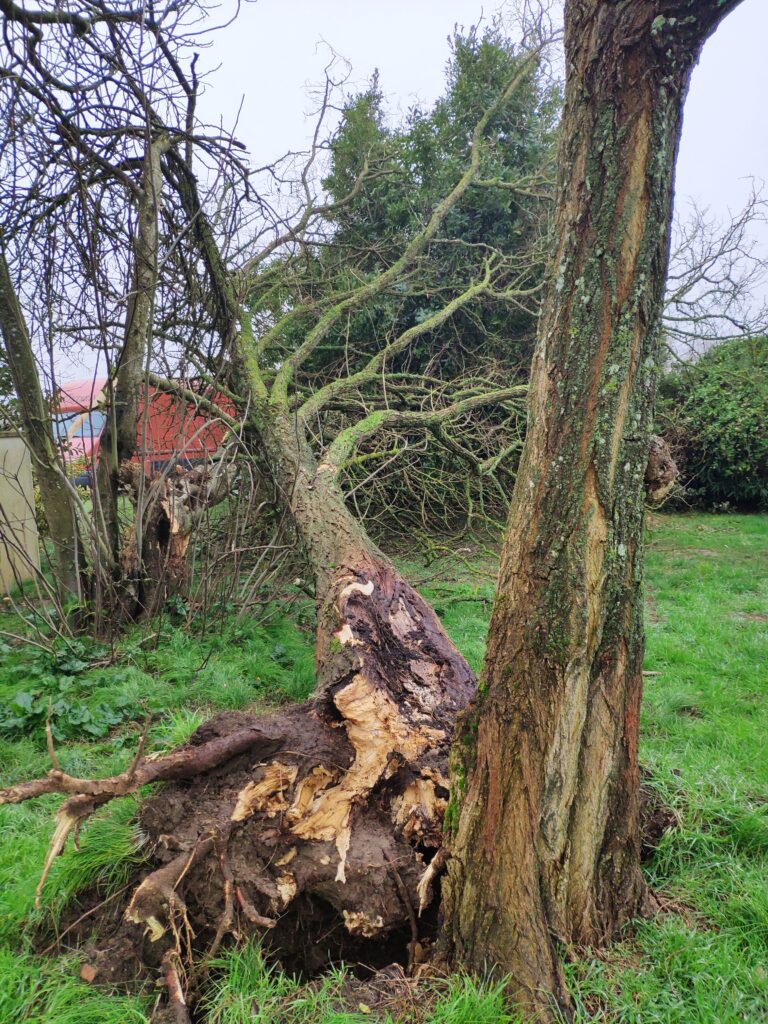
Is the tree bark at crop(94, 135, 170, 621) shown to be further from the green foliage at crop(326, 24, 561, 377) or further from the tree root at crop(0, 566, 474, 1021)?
the green foliage at crop(326, 24, 561, 377)

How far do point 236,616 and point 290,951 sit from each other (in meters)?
3.22

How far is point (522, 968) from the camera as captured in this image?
5.43 ft

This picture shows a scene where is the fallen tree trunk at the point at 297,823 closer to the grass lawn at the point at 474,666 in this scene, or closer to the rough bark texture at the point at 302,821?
the rough bark texture at the point at 302,821

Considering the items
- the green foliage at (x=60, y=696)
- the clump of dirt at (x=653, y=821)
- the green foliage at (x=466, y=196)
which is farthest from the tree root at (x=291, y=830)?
the green foliage at (x=466, y=196)

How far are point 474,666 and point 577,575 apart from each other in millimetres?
2901

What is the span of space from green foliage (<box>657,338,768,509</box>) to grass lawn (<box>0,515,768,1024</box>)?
555 cm

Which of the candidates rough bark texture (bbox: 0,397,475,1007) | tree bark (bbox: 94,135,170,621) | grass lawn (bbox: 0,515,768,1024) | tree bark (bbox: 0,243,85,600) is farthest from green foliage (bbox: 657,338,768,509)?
rough bark texture (bbox: 0,397,475,1007)

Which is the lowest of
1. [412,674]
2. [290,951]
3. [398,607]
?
[290,951]

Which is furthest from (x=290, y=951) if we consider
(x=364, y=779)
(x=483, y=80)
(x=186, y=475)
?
(x=483, y=80)

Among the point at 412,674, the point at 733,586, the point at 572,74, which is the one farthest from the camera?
the point at 733,586

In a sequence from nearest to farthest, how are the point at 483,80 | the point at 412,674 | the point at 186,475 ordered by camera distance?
the point at 412,674, the point at 186,475, the point at 483,80

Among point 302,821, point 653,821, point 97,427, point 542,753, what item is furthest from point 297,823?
point 97,427

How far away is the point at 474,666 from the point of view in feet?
14.5

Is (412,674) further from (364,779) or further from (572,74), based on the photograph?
(572,74)
